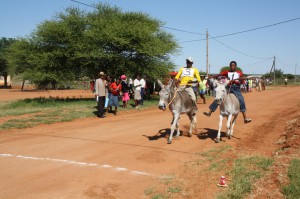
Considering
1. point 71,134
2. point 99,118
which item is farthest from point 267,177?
point 99,118

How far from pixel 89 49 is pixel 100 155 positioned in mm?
19799

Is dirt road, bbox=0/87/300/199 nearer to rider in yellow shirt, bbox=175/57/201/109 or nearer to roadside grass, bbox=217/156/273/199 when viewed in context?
roadside grass, bbox=217/156/273/199

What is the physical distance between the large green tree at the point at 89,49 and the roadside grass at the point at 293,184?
69.7 feet

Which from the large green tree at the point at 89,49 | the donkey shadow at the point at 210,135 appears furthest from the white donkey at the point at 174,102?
the large green tree at the point at 89,49

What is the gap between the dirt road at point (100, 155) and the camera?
6.48m

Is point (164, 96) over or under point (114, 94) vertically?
over

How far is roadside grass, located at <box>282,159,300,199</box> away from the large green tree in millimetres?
21252

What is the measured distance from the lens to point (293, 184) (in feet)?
20.0

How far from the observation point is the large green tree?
27266 mm

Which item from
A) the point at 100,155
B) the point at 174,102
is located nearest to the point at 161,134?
the point at 174,102

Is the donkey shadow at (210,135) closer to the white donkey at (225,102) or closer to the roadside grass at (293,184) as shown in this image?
the white donkey at (225,102)

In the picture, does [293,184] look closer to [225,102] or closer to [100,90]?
[225,102]

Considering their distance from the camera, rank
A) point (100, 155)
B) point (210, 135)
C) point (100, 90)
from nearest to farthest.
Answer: point (100, 155)
point (210, 135)
point (100, 90)

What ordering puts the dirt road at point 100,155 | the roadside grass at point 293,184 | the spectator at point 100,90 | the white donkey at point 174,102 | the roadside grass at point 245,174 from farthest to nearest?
the spectator at point 100,90, the white donkey at point 174,102, the dirt road at point 100,155, the roadside grass at point 245,174, the roadside grass at point 293,184
